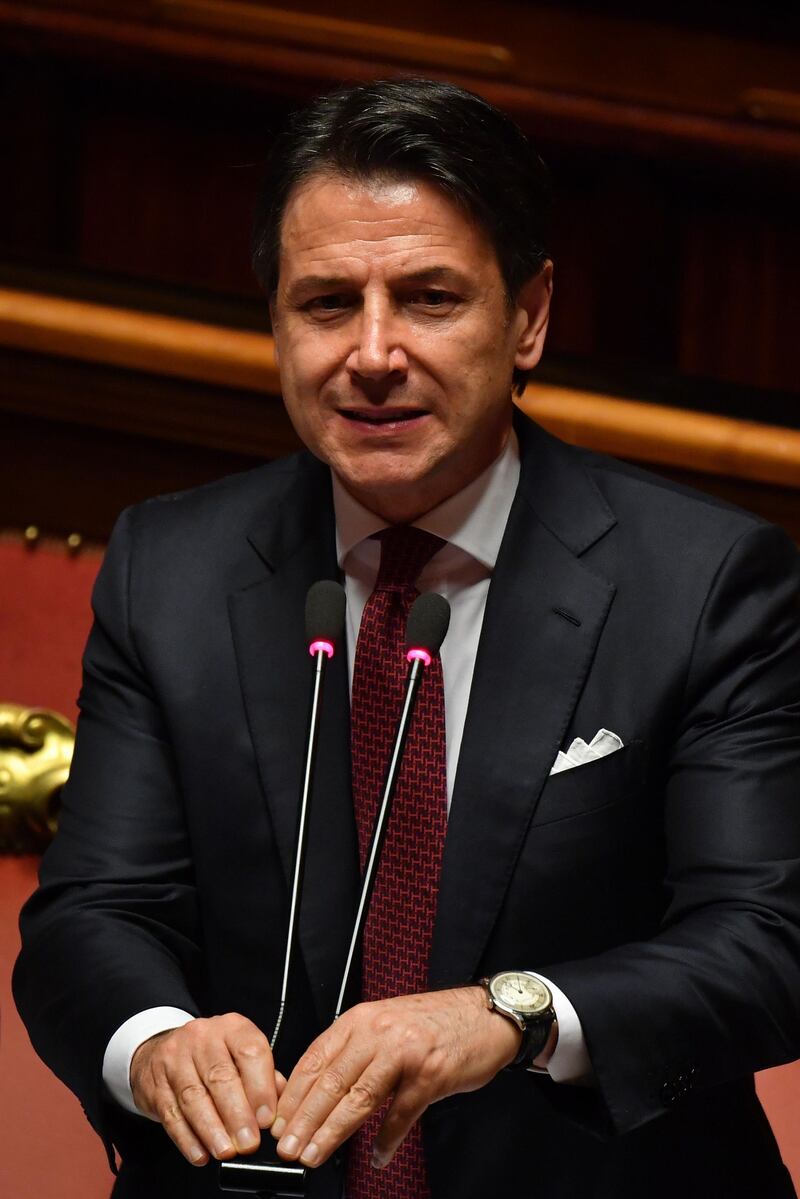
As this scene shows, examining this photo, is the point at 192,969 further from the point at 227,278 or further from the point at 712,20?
the point at 712,20

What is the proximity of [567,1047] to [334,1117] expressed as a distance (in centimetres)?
14

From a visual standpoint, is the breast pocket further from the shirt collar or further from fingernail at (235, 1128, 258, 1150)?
fingernail at (235, 1128, 258, 1150)

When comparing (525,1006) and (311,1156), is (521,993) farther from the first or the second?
(311,1156)

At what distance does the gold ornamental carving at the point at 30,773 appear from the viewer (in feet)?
4.40

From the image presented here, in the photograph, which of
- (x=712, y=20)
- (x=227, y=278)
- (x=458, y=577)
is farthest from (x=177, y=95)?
(x=458, y=577)

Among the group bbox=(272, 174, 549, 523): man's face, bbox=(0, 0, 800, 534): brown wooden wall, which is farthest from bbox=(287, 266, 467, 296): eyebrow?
bbox=(0, 0, 800, 534): brown wooden wall

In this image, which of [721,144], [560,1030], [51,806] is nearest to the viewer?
[560,1030]

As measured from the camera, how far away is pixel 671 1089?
2.84 feet

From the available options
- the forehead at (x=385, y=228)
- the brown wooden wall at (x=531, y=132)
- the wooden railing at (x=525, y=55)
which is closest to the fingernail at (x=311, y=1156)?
the forehead at (x=385, y=228)

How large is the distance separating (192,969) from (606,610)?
317mm

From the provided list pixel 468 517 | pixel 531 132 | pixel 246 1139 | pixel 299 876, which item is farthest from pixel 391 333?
pixel 531 132

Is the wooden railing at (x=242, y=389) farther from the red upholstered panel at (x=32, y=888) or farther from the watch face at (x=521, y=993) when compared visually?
the watch face at (x=521, y=993)

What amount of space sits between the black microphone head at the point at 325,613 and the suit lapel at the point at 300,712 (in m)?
0.13

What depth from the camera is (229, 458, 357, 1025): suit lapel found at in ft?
3.22
